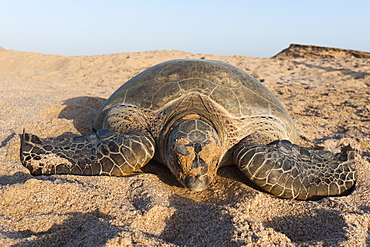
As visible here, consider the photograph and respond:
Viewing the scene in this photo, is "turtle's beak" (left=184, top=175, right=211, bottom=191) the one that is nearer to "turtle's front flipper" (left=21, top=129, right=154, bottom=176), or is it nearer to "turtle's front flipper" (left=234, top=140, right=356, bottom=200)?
"turtle's front flipper" (left=234, top=140, right=356, bottom=200)

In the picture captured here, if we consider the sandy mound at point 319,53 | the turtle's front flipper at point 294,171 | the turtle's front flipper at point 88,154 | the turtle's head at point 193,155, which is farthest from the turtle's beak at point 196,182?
the sandy mound at point 319,53

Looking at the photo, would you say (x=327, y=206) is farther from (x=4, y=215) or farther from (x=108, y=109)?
(x=108, y=109)

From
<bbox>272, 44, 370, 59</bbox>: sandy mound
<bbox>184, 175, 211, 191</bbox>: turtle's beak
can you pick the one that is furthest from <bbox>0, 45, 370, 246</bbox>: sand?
<bbox>272, 44, 370, 59</bbox>: sandy mound

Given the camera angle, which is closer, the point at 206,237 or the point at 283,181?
the point at 206,237

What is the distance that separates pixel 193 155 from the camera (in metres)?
2.51

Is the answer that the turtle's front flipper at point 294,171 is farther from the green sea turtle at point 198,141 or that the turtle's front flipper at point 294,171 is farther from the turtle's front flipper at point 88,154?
the turtle's front flipper at point 88,154

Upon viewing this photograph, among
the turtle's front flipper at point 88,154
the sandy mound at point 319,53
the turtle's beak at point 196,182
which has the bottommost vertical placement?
the turtle's beak at point 196,182

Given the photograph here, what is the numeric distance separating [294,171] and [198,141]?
33.9 inches

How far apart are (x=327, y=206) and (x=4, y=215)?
2.13 meters

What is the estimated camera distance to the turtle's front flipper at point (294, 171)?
8.08 feet

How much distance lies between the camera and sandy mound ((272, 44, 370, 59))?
15336 mm

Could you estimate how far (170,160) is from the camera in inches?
104

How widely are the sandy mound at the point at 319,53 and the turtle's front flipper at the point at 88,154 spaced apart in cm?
1513

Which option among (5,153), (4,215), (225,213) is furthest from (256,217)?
(5,153)
